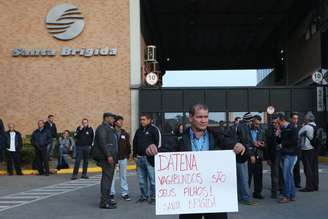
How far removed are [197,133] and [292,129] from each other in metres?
5.93

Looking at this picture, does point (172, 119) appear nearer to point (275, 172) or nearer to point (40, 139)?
A: point (40, 139)

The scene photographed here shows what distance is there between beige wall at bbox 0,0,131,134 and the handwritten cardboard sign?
20663 millimetres

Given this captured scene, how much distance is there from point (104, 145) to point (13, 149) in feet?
30.3

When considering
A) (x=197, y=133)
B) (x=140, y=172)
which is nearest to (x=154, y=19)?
(x=140, y=172)

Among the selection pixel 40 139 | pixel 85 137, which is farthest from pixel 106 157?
pixel 40 139

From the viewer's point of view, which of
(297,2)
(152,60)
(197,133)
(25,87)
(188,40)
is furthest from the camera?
(188,40)

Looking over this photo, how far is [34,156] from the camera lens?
19.2m

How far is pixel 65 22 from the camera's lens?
2588cm

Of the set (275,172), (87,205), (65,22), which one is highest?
(65,22)

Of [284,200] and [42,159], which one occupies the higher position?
[42,159]

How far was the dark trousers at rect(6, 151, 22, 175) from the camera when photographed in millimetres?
18058

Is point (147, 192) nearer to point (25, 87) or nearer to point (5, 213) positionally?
point (5, 213)

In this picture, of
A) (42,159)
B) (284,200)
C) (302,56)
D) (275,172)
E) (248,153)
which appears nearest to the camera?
(248,153)

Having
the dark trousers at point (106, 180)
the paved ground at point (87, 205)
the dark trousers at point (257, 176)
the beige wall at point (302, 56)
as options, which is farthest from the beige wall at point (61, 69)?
the dark trousers at point (106, 180)
